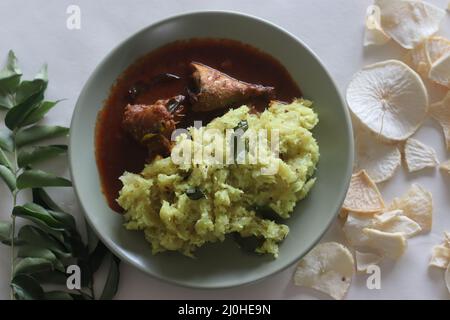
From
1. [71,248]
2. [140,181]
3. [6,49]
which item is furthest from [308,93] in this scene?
[6,49]

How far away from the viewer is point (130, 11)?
8.50 feet

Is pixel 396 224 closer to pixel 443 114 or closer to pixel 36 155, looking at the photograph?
pixel 443 114

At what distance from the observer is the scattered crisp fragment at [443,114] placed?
2526mm

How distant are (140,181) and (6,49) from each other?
0.86 m

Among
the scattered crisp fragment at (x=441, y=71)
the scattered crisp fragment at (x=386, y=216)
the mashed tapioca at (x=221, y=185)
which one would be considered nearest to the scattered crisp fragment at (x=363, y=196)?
the scattered crisp fragment at (x=386, y=216)

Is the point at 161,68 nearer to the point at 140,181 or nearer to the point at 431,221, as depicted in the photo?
the point at 140,181

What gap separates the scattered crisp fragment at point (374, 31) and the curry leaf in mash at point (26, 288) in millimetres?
1616

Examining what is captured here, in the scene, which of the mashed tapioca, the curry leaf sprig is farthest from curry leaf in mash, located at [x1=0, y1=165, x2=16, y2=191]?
the mashed tapioca

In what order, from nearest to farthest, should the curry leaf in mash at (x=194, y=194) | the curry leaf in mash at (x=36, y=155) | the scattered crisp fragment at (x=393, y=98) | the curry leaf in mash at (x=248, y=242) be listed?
1. the curry leaf in mash at (x=194, y=194)
2. the curry leaf in mash at (x=248, y=242)
3. the curry leaf in mash at (x=36, y=155)
4. the scattered crisp fragment at (x=393, y=98)

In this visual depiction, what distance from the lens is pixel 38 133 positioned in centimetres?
244

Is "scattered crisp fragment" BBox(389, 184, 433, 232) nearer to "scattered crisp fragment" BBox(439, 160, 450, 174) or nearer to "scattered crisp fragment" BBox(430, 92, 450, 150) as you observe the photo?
"scattered crisp fragment" BBox(439, 160, 450, 174)

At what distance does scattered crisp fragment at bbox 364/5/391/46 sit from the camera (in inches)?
102

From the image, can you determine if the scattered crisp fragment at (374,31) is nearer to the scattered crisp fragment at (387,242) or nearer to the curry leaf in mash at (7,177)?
the scattered crisp fragment at (387,242)

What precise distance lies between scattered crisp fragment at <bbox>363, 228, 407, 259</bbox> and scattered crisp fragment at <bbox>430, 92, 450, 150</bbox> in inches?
17.6
